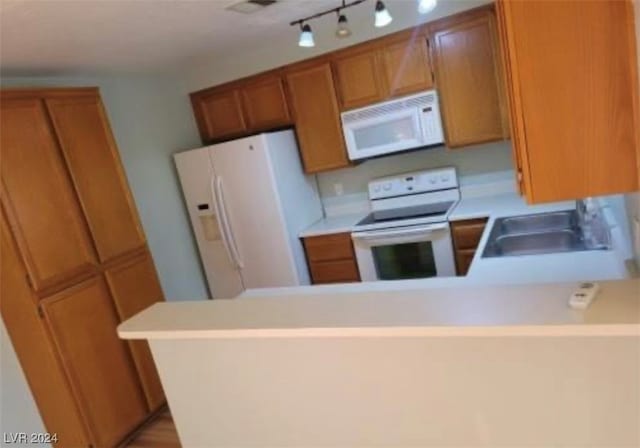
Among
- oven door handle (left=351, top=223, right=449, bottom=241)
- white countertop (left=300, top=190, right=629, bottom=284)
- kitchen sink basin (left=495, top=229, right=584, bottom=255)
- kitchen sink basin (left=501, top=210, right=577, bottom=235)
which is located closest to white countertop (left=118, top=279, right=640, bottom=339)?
white countertop (left=300, top=190, right=629, bottom=284)

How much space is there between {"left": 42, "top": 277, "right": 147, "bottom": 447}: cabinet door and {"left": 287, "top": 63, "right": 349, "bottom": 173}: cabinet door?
1798 millimetres

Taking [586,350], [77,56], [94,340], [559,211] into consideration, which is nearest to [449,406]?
[586,350]

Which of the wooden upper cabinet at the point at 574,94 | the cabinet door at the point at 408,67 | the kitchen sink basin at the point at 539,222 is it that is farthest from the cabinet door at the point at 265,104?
the wooden upper cabinet at the point at 574,94

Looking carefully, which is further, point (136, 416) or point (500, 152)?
point (500, 152)

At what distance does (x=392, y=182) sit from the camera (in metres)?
3.71

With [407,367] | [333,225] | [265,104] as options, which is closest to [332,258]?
[333,225]

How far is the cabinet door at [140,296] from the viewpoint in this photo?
286 cm

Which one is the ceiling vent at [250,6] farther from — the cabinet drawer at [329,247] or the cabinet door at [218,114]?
the cabinet drawer at [329,247]

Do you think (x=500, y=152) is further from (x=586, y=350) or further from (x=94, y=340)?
(x=94, y=340)

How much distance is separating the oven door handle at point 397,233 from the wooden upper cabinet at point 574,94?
1.96 metres

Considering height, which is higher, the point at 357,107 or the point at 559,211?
the point at 357,107

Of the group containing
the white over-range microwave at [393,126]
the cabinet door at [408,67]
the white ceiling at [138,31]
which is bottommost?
the white over-range microwave at [393,126]

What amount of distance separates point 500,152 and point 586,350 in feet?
7.99

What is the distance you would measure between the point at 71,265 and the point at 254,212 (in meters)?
1.34
